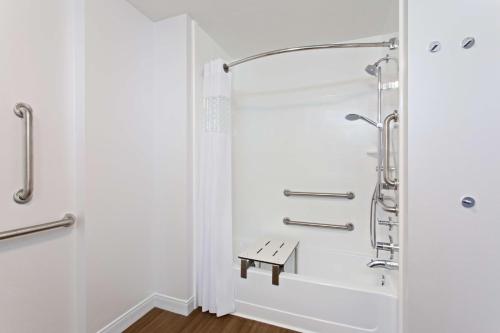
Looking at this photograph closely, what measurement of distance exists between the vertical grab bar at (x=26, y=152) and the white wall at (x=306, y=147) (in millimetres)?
1711

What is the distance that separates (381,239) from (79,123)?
2.46 metres

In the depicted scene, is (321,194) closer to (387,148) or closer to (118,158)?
(387,148)

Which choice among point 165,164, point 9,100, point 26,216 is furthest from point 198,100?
point 26,216

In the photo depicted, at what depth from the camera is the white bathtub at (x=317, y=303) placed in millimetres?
1394

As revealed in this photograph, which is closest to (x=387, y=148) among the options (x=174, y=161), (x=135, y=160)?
(x=174, y=161)

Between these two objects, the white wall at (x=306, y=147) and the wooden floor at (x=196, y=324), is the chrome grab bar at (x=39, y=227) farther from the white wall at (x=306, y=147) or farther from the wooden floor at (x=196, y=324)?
the white wall at (x=306, y=147)

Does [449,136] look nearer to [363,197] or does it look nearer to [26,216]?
[363,197]

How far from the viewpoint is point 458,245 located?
3.23 ft

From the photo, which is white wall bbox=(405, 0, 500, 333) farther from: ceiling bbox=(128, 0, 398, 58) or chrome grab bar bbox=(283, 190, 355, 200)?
chrome grab bar bbox=(283, 190, 355, 200)

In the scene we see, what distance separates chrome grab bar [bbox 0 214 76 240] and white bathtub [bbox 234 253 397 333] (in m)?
1.14

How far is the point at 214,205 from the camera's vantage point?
67.5 inches

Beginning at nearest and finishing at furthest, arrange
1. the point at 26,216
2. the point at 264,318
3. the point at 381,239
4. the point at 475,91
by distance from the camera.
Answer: the point at 475,91, the point at 26,216, the point at 264,318, the point at 381,239

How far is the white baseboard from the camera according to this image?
4.99 feet

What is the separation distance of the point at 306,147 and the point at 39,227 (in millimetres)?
2078
